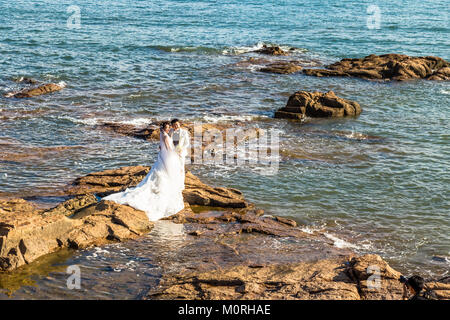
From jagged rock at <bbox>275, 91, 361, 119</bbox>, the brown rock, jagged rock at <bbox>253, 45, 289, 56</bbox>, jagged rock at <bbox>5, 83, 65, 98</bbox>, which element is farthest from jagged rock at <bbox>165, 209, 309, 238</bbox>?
jagged rock at <bbox>253, 45, 289, 56</bbox>

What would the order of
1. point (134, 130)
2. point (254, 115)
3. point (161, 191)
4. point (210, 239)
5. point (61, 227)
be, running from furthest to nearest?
point (254, 115), point (134, 130), point (161, 191), point (210, 239), point (61, 227)

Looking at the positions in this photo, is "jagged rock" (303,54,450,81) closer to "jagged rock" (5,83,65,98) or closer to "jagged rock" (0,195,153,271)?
"jagged rock" (5,83,65,98)

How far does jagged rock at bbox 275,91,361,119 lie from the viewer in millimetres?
24594

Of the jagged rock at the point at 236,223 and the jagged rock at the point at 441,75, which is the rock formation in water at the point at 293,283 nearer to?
the jagged rock at the point at 236,223

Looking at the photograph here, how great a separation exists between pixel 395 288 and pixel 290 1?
69.9m

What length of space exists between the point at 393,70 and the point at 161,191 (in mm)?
23913

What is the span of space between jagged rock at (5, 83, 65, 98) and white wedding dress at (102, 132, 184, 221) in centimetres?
1498

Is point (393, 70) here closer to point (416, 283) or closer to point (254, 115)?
point (254, 115)

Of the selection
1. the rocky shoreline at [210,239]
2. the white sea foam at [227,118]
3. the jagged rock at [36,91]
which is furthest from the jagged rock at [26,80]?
the rocky shoreline at [210,239]

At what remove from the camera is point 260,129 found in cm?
2234

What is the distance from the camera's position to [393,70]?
109 ft

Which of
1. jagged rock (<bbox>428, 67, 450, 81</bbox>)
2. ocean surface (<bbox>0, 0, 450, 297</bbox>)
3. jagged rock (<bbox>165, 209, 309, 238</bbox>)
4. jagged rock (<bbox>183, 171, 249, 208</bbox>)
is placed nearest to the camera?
jagged rock (<bbox>165, 209, 309, 238</bbox>)

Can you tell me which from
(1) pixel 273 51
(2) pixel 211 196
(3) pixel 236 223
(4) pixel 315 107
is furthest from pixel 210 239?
(1) pixel 273 51

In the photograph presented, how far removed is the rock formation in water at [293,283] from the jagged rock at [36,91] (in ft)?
63.1
